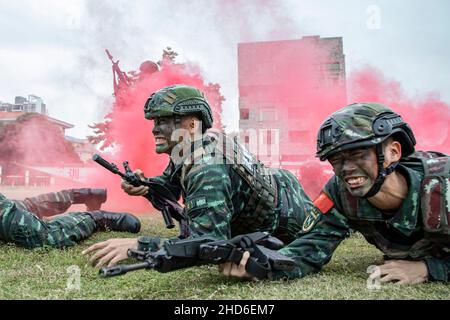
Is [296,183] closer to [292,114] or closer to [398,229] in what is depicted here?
[398,229]

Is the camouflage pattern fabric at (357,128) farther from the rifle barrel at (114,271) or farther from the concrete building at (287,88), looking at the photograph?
the concrete building at (287,88)

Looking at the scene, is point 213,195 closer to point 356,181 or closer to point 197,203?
point 197,203

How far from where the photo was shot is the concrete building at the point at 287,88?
13758 mm

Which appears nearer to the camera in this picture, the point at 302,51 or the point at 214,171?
the point at 214,171

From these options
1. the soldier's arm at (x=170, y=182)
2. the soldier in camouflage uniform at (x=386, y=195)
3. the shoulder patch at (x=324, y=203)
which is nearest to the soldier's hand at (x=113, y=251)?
the soldier in camouflage uniform at (x=386, y=195)

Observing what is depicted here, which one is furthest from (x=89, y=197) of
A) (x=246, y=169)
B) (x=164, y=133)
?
(x=246, y=169)

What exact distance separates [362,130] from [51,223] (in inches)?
140

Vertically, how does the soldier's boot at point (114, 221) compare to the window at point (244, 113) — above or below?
below

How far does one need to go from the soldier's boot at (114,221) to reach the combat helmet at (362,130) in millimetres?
3403

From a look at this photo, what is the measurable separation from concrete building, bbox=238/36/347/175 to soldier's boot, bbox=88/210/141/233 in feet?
26.7

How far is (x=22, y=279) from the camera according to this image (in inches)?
131

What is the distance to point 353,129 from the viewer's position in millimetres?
2848
